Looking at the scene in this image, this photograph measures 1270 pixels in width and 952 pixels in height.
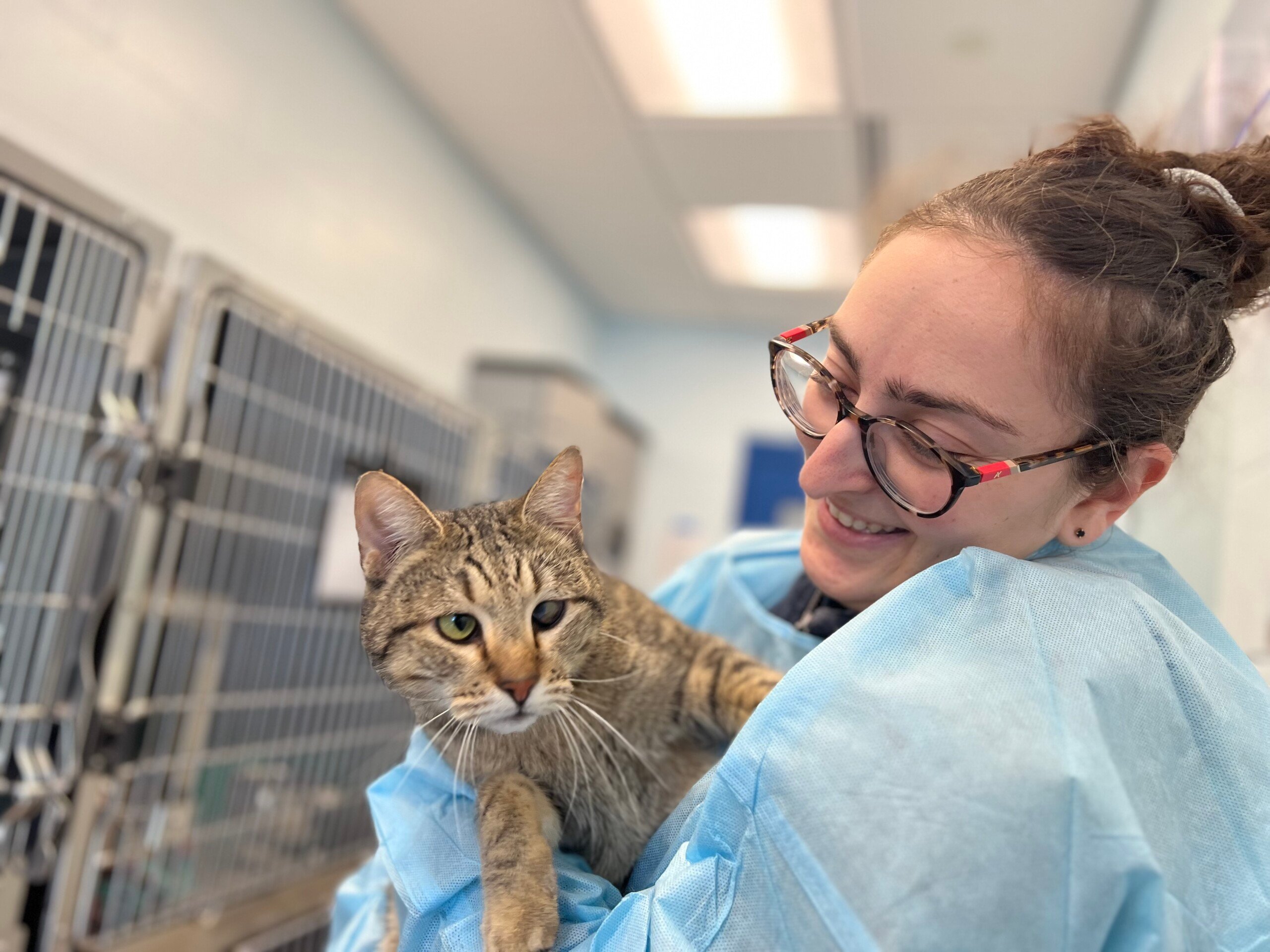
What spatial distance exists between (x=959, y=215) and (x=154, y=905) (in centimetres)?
161

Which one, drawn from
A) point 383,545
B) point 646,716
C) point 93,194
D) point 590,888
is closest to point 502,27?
point 93,194

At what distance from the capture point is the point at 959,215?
0.81 m

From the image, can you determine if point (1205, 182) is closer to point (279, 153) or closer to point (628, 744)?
point (628, 744)

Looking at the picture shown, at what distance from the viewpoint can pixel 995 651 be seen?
64cm

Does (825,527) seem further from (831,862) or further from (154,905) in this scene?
(154,905)

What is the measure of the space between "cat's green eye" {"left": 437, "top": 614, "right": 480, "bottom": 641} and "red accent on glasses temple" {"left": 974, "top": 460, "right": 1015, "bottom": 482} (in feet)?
1.60

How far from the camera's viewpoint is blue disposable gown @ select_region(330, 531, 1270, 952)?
1.81 feet

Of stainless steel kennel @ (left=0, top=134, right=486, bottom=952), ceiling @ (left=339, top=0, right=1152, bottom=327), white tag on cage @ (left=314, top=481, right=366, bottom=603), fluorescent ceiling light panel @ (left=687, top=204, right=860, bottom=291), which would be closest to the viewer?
stainless steel kennel @ (left=0, top=134, right=486, bottom=952)

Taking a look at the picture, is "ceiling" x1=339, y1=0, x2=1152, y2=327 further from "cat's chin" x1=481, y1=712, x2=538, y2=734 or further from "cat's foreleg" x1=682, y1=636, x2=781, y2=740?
"cat's chin" x1=481, y1=712, x2=538, y2=734

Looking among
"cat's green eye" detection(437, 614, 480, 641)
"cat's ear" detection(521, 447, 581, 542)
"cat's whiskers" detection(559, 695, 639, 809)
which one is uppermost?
"cat's ear" detection(521, 447, 581, 542)

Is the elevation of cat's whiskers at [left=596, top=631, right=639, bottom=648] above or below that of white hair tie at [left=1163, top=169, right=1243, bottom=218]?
below

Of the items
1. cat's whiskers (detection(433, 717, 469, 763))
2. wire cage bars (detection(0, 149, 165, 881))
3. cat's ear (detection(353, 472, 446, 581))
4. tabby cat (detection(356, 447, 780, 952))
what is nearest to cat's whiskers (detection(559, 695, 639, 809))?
tabby cat (detection(356, 447, 780, 952))

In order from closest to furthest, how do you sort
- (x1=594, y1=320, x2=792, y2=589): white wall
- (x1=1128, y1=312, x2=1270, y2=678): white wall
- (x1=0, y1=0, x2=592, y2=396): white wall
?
(x1=1128, y1=312, x2=1270, y2=678): white wall
(x1=0, y1=0, x2=592, y2=396): white wall
(x1=594, y1=320, x2=792, y2=589): white wall

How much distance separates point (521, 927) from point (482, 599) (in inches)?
11.8
